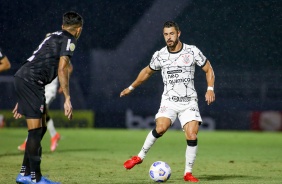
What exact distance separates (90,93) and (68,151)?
8602 millimetres

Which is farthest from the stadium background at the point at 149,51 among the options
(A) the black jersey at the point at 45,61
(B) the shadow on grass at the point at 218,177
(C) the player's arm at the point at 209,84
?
(A) the black jersey at the point at 45,61

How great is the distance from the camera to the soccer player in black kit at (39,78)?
24.2 feet

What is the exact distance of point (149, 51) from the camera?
2695cm

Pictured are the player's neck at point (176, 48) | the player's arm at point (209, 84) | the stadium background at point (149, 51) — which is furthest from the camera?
the stadium background at point (149, 51)

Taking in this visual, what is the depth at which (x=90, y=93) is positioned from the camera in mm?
21734

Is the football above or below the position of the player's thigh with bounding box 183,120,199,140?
below

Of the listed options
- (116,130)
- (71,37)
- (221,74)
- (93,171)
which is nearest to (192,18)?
(221,74)

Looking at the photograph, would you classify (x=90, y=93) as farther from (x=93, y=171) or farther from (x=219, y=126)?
(x=93, y=171)

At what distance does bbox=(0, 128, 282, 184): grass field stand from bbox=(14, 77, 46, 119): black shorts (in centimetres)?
114

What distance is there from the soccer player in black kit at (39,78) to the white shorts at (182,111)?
209cm

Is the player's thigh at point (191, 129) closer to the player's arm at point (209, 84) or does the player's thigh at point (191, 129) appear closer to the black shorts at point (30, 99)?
the player's arm at point (209, 84)

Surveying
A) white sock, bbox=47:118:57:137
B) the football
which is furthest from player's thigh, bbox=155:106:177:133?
white sock, bbox=47:118:57:137

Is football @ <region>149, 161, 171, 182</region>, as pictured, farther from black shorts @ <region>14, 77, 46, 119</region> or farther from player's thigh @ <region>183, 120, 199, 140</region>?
black shorts @ <region>14, 77, 46, 119</region>

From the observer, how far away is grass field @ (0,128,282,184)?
28.9 ft
